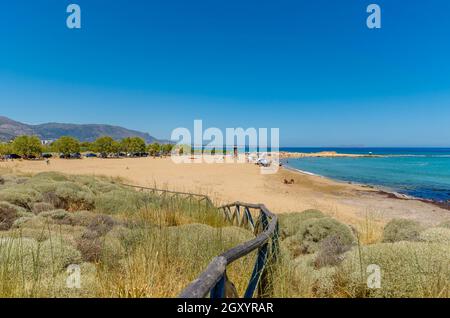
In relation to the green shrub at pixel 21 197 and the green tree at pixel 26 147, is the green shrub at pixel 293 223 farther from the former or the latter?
the green tree at pixel 26 147

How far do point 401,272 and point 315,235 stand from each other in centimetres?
293

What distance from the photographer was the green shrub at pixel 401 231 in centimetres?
465

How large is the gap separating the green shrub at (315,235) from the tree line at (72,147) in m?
78.6

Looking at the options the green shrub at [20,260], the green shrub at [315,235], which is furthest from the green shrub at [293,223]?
the green shrub at [20,260]

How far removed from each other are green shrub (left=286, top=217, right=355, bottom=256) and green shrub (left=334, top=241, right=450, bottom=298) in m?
1.86

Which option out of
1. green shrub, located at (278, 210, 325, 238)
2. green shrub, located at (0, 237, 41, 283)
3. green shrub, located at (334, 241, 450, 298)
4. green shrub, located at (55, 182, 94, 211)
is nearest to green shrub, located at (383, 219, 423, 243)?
green shrub, located at (334, 241, 450, 298)

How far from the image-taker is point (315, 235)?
5.64m

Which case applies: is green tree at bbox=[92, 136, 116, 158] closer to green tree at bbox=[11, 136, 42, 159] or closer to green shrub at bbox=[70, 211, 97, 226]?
green tree at bbox=[11, 136, 42, 159]

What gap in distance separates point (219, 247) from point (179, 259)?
2.00 feet

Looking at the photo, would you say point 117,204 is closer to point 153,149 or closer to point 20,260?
point 20,260

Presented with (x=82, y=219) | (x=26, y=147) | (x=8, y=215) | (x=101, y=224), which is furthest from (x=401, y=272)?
(x=26, y=147)

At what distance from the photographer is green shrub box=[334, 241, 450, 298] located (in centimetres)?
249
